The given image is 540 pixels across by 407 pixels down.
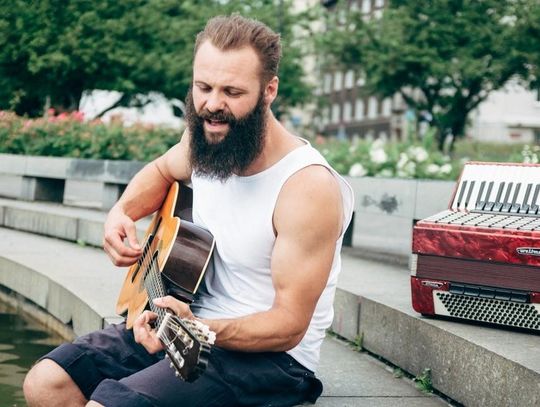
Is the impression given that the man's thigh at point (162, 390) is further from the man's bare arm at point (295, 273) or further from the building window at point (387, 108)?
the building window at point (387, 108)

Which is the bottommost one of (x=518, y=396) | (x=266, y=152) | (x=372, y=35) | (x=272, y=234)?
(x=518, y=396)

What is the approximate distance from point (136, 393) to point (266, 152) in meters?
0.85

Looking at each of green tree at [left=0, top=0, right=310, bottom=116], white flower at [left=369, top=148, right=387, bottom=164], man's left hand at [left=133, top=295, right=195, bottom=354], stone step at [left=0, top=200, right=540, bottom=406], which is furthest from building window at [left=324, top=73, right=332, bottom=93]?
man's left hand at [left=133, top=295, right=195, bottom=354]

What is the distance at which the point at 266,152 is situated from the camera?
3.31 metres

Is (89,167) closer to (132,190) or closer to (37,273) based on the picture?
(37,273)

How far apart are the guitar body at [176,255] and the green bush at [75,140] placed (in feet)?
29.2

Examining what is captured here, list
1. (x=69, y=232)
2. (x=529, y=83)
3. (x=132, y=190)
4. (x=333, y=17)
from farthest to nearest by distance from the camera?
(x=333, y=17)
(x=529, y=83)
(x=69, y=232)
(x=132, y=190)

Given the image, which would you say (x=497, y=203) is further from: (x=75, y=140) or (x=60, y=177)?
(x=75, y=140)

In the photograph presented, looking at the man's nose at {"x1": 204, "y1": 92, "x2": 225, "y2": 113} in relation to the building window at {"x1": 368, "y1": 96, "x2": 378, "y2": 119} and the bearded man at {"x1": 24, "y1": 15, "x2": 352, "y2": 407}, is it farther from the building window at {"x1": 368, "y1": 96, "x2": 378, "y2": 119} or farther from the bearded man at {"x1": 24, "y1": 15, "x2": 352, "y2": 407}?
the building window at {"x1": 368, "y1": 96, "x2": 378, "y2": 119}

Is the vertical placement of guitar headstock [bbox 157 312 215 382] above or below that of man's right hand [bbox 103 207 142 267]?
below

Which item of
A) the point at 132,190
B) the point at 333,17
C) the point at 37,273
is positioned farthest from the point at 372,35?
the point at 132,190

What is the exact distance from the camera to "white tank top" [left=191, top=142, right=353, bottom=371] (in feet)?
10.6

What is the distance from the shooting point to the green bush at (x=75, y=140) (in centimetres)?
1273

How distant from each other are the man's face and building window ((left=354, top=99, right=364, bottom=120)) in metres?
65.4
